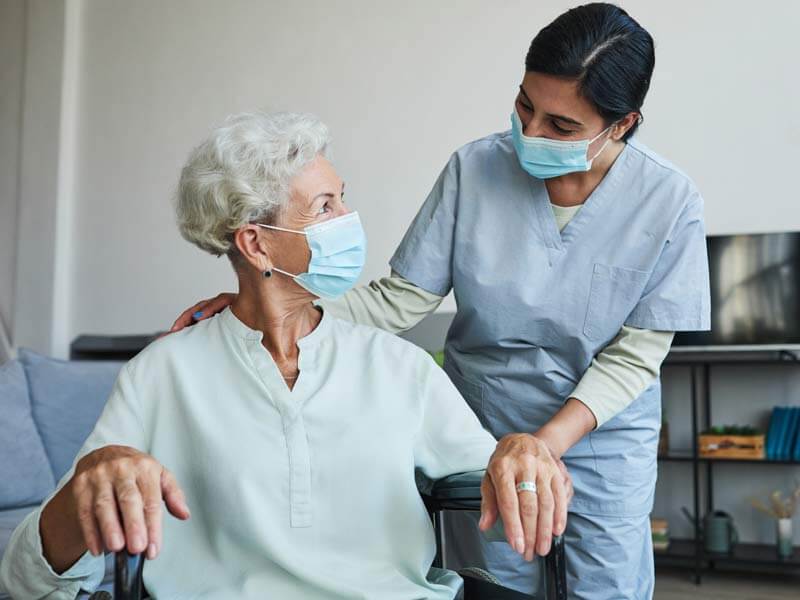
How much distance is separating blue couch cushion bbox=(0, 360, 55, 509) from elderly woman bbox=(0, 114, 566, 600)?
178cm

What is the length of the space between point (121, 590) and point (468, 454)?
0.57 metres

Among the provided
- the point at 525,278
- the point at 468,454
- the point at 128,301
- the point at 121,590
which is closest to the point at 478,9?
the point at 128,301

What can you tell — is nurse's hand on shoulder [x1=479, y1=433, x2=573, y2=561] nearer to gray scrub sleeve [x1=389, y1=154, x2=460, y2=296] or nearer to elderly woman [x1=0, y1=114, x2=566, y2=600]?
elderly woman [x1=0, y1=114, x2=566, y2=600]

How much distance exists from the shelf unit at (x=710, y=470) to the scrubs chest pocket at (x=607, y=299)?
2459mm

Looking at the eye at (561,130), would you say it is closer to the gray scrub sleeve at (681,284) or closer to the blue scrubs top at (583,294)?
the blue scrubs top at (583,294)

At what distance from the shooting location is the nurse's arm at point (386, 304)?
1.70m

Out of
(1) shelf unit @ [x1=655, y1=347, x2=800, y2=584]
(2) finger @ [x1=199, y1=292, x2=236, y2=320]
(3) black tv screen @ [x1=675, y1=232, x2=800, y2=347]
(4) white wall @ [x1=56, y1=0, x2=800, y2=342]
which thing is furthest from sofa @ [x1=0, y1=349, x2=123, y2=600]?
(3) black tv screen @ [x1=675, y1=232, x2=800, y2=347]

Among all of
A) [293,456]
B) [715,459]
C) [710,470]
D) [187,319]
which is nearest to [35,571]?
[293,456]

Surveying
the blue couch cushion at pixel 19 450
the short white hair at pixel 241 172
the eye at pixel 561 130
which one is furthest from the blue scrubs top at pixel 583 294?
the blue couch cushion at pixel 19 450

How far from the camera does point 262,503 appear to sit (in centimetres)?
135

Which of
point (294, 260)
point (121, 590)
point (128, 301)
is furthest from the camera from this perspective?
point (128, 301)

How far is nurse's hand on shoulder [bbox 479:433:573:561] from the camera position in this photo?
1.11m

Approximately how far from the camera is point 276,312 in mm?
1503

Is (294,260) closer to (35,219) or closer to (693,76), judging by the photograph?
(693,76)
